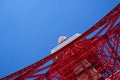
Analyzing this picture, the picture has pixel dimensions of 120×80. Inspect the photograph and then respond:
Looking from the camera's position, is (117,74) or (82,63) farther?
(82,63)

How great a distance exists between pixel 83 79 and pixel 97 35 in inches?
198

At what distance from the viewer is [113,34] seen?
48.7 ft

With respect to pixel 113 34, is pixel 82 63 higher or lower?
higher

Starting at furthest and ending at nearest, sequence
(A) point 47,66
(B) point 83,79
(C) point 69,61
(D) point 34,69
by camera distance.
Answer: (B) point 83,79 → (C) point 69,61 → (A) point 47,66 → (D) point 34,69

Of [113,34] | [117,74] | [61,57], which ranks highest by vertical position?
[61,57]

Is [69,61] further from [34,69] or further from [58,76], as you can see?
[34,69]

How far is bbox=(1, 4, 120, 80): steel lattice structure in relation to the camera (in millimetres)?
12898

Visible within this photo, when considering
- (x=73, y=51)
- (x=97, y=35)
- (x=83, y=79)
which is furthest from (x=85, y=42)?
(x=83, y=79)

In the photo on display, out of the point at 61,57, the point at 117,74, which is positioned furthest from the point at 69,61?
the point at 117,74

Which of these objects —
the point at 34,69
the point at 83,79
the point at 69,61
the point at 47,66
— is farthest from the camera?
the point at 83,79

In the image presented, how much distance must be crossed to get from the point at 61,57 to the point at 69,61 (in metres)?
0.50

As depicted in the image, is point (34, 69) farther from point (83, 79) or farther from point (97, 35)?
point (83, 79)

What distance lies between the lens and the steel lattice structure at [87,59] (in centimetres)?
1290

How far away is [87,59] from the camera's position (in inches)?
791
